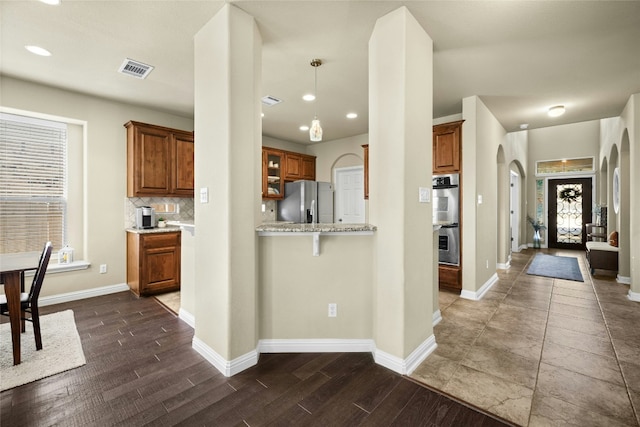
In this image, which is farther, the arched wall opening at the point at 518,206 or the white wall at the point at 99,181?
the arched wall opening at the point at 518,206

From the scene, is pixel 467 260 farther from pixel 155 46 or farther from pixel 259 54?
pixel 155 46

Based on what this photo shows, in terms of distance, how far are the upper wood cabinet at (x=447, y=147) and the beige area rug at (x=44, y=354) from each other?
439cm

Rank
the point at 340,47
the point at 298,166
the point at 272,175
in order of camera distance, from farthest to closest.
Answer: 1. the point at 298,166
2. the point at 272,175
3. the point at 340,47

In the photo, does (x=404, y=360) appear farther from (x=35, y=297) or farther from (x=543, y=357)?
(x=35, y=297)

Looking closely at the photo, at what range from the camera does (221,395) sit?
6.18 feet

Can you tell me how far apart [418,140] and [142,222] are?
12.2ft

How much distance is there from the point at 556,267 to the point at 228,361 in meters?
6.47

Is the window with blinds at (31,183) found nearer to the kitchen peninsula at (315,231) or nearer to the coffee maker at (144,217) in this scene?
the coffee maker at (144,217)

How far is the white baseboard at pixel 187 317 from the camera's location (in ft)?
9.72

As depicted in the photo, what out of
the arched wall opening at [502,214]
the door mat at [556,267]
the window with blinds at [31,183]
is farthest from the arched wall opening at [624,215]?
the window with blinds at [31,183]

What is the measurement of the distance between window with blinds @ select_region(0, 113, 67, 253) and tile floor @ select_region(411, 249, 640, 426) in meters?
4.58

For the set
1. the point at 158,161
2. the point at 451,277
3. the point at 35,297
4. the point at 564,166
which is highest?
the point at 564,166

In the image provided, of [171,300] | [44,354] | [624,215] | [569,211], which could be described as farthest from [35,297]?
[569,211]

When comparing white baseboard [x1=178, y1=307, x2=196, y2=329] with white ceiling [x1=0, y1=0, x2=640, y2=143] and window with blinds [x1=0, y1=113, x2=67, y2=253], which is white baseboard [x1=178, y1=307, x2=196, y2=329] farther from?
white ceiling [x1=0, y1=0, x2=640, y2=143]
